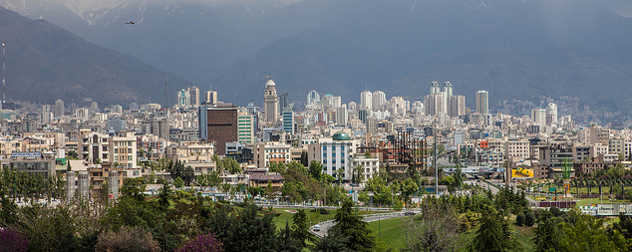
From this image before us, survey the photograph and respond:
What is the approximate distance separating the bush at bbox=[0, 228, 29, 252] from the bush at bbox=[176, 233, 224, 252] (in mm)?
5834

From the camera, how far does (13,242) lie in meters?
27.5

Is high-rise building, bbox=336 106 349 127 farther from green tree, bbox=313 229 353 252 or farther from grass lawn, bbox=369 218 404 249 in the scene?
green tree, bbox=313 229 353 252

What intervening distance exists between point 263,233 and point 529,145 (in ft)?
269

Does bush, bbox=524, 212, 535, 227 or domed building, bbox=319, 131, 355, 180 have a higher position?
domed building, bbox=319, 131, 355, 180

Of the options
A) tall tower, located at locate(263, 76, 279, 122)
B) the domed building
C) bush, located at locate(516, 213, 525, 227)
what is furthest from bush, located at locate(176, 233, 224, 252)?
tall tower, located at locate(263, 76, 279, 122)

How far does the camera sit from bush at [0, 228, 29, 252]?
27.3 m

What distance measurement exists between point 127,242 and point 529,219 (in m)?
16.2

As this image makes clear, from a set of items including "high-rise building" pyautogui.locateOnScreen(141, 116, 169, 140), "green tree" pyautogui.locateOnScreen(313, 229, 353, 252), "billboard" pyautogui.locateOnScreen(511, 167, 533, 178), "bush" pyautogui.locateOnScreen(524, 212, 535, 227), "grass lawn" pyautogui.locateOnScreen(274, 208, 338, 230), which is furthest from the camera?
"high-rise building" pyautogui.locateOnScreen(141, 116, 169, 140)

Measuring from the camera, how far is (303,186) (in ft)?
162

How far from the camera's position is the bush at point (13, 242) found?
89.5ft

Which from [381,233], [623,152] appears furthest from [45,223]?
[623,152]

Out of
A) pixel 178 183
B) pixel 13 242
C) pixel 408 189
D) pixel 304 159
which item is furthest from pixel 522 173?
pixel 13 242

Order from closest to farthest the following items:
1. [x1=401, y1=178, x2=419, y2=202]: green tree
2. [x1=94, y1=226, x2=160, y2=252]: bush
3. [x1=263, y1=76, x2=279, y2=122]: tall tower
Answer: [x1=94, y1=226, x2=160, y2=252]: bush → [x1=401, y1=178, x2=419, y2=202]: green tree → [x1=263, y1=76, x2=279, y2=122]: tall tower

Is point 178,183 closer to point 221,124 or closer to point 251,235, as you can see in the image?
point 251,235
